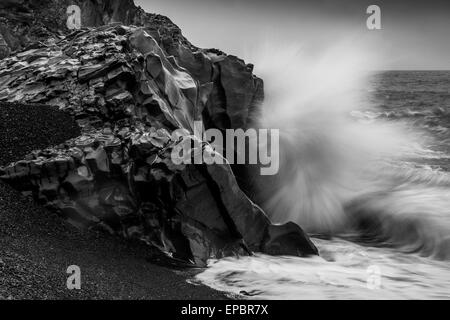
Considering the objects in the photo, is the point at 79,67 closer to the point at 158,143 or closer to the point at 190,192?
the point at 158,143

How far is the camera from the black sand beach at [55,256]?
185 inches

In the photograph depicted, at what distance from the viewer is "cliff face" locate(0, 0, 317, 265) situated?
651cm

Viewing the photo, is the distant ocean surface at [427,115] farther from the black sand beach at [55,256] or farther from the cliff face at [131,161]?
the black sand beach at [55,256]

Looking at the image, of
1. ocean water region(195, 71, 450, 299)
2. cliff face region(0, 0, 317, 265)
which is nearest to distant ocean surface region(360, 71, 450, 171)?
ocean water region(195, 71, 450, 299)

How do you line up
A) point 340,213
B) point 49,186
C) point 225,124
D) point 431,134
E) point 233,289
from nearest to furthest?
1. point 233,289
2. point 49,186
3. point 340,213
4. point 225,124
5. point 431,134

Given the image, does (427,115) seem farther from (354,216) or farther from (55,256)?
(55,256)

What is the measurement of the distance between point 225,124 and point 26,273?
7.96 metres

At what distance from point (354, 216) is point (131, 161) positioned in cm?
628

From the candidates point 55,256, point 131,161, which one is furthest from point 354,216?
point 55,256

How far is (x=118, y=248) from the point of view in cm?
617

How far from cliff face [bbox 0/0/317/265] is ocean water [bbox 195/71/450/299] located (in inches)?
22.5

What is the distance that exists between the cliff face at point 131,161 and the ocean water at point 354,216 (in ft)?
1.88

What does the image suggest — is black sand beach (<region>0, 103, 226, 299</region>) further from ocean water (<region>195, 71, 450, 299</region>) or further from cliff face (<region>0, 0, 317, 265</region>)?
ocean water (<region>195, 71, 450, 299</region>)
